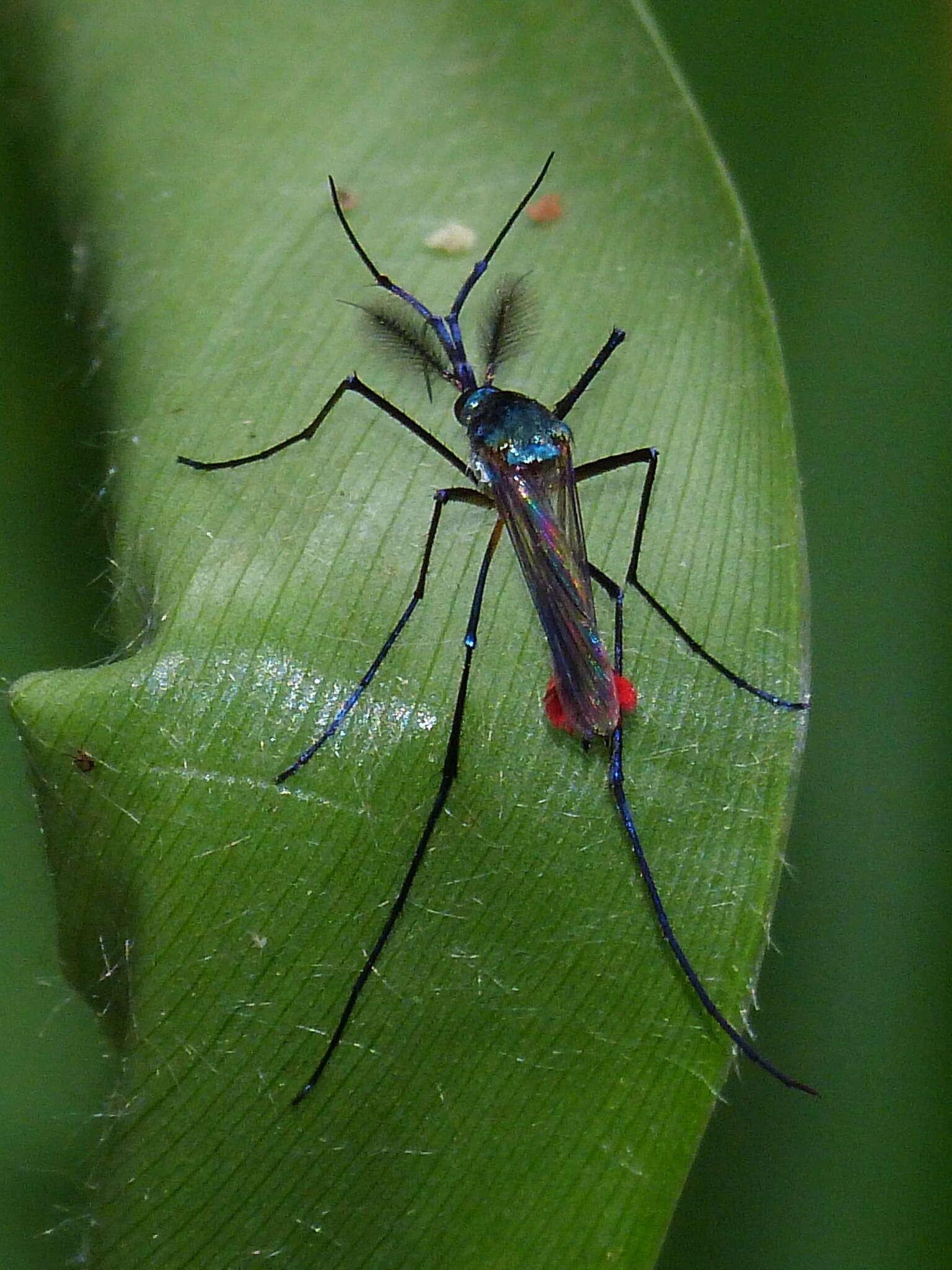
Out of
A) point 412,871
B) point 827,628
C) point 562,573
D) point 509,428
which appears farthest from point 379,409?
point 827,628

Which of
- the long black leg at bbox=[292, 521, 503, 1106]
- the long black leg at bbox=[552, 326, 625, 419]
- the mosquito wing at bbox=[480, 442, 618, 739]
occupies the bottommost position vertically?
the long black leg at bbox=[292, 521, 503, 1106]

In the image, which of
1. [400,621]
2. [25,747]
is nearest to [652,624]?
[400,621]

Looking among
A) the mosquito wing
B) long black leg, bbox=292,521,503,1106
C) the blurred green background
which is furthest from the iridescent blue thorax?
the blurred green background

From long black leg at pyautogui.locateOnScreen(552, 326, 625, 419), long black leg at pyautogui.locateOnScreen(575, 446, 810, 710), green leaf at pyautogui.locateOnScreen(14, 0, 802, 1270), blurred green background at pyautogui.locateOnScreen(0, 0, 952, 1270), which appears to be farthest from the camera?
blurred green background at pyautogui.locateOnScreen(0, 0, 952, 1270)

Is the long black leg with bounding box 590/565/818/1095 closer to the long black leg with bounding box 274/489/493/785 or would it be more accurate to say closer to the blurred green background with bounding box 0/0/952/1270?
the long black leg with bounding box 274/489/493/785

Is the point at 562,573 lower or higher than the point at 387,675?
higher

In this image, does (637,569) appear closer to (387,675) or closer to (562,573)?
(562,573)

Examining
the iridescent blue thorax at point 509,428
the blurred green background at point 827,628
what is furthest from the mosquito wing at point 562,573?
the blurred green background at point 827,628

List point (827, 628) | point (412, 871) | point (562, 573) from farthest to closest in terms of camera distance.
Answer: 1. point (827, 628)
2. point (562, 573)
3. point (412, 871)
